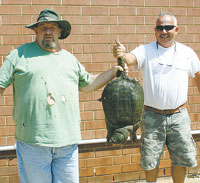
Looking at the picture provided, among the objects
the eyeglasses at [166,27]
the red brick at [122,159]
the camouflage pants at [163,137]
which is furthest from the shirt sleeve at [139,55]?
the red brick at [122,159]

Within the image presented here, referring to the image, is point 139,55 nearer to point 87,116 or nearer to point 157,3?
point 87,116

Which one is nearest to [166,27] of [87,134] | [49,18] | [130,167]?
[49,18]

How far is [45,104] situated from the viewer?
2.69 m

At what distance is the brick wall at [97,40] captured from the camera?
13.7 feet

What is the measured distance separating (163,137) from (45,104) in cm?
156

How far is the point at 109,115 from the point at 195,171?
2.81m

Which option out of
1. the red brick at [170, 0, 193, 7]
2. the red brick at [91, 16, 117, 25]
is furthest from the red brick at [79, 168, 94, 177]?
the red brick at [170, 0, 193, 7]

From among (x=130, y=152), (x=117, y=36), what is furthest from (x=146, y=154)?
(x=117, y=36)

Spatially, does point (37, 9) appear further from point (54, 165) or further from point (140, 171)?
point (140, 171)

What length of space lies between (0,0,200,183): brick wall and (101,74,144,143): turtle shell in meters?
1.59

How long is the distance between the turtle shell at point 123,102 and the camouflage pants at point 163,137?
0.71 m

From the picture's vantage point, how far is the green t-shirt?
269 cm

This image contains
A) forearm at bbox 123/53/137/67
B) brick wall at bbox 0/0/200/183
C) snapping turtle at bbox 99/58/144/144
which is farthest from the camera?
brick wall at bbox 0/0/200/183

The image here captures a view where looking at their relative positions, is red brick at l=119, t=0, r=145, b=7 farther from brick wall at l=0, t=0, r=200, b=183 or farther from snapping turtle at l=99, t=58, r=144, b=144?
snapping turtle at l=99, t=58, r=144, b=144
